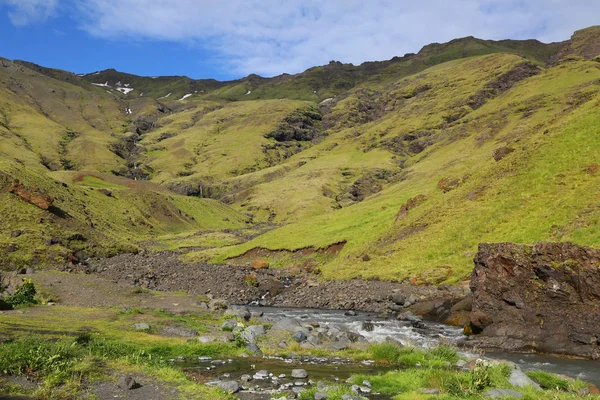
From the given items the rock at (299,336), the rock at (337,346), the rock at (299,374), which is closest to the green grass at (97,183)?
the rock at (299,336)

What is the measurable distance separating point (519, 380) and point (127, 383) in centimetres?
1598

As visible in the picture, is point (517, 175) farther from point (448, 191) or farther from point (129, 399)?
point (129, 399)

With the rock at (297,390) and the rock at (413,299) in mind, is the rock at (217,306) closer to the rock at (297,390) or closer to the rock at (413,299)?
the rock at (413,299)

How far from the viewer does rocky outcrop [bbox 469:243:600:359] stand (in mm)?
27500

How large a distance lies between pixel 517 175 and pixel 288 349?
48372mm

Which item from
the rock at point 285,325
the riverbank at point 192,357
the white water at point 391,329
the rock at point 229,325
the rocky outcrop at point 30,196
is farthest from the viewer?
the rocky outcrop at point 30,196

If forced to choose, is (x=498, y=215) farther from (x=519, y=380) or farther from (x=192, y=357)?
(x=192, y=357)

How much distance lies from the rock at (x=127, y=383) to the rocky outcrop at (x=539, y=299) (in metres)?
22.9

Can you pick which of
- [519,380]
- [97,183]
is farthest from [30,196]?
[97,183]

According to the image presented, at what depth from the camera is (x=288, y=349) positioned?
2612 centimetres

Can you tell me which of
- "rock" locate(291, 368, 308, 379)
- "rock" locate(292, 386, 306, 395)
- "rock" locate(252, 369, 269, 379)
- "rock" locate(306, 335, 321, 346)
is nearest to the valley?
"rock" locate(292, 386, 306, 395)

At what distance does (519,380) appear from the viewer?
58.8 feet

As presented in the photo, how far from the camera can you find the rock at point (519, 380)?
17594 millimetres

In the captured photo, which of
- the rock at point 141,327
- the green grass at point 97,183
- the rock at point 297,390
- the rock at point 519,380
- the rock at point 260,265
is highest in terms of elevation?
the green grass at point 97,183
